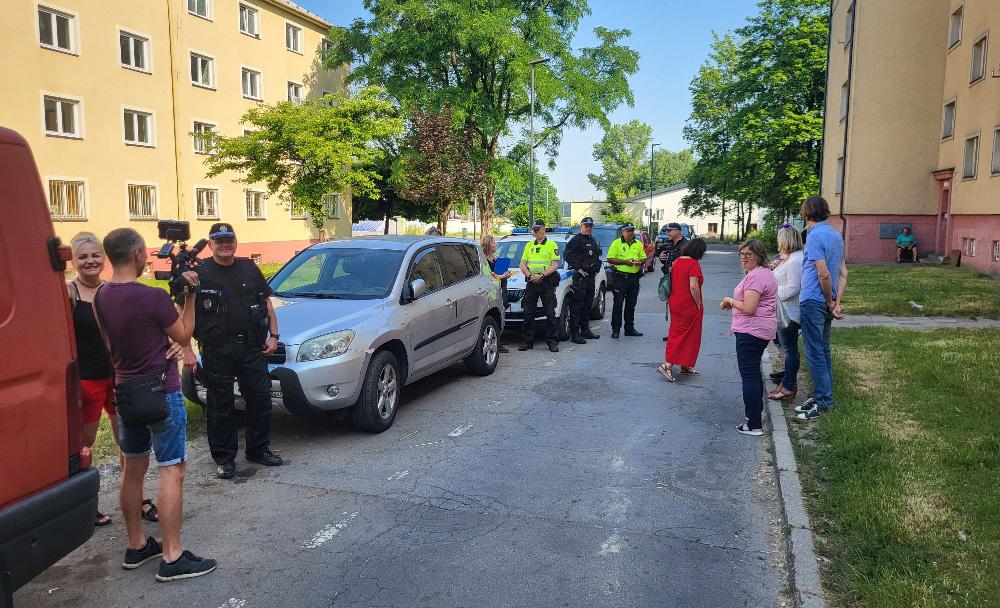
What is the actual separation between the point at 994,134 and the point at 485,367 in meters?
18.3

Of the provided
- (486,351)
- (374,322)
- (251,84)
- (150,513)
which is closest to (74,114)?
(251,84)

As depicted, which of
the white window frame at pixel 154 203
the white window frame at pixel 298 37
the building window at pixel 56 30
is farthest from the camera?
the white window frame at pixel 298 37

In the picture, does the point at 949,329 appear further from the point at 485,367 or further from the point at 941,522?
the point at 941,522

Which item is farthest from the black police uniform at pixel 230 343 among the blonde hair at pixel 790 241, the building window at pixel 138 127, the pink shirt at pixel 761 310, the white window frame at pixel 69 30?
the building window at pixel 138 127

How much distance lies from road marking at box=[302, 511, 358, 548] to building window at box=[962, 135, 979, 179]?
23.0m

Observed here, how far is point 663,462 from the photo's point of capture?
19.6ft

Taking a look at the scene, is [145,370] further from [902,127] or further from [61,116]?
[902,127]

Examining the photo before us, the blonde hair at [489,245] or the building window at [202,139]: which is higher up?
the building window at [202,139]

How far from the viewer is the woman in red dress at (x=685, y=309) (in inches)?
341

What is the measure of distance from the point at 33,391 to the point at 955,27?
28302mm

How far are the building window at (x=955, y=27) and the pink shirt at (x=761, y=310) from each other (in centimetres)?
2215

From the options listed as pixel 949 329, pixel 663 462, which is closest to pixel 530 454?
pixel 663 462

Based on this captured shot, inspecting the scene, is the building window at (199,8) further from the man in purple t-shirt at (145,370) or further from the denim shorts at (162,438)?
the denim shorts at (162,438)

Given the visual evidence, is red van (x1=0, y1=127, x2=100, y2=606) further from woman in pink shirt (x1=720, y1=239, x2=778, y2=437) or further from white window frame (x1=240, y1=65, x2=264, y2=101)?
white window frame (x1=240, y1=65, x2=264, y2=101)
